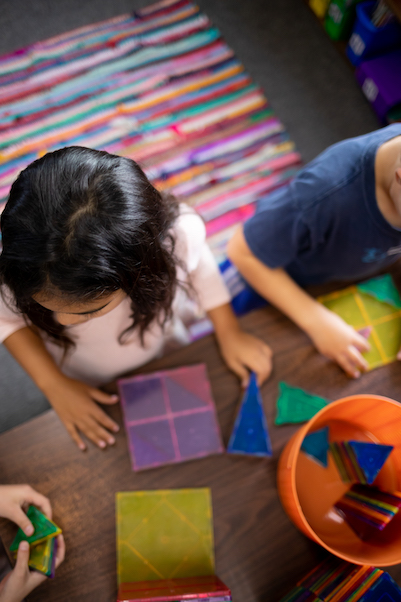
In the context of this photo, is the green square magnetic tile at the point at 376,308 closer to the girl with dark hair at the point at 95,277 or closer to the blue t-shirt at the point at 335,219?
the blue t-shirt at the point at 335,219

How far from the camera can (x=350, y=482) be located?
1.96ft

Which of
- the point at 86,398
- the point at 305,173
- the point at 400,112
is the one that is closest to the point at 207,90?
the point at 400,112

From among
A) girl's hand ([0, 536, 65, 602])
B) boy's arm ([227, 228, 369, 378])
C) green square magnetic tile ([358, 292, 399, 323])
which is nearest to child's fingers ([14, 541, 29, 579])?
girl's hand ([0, 536, 65, 602])

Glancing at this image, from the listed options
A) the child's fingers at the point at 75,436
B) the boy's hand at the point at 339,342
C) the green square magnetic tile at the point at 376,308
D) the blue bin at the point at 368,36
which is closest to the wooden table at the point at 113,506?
the child's fingers at the point at 75,436

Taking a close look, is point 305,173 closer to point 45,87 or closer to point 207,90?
point 207,90

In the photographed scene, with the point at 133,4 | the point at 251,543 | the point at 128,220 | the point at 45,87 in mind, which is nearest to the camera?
the point at 128,220

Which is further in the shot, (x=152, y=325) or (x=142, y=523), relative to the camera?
(x=152, y=325)

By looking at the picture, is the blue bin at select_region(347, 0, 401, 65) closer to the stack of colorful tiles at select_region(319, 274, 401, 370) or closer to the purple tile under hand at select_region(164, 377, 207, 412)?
the stack of colorful tiles at select_region(319, 274, 401, 370)

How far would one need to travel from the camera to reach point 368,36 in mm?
1405

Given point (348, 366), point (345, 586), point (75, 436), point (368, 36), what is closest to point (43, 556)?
point (75, 436)

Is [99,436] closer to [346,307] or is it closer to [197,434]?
[197,434]

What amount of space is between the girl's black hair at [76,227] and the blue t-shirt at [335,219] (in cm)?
24

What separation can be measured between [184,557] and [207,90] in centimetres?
134

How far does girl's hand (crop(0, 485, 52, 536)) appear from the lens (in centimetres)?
54
